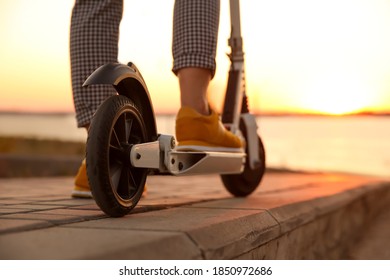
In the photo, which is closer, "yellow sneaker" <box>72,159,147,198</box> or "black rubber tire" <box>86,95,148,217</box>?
"black rubber tire" <box>86,95,148,217</box>

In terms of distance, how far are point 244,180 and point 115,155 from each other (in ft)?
4.44

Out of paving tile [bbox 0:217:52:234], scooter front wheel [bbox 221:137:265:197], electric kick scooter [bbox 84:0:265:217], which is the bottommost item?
scooter front wheel [bbox 221:137:265:197]

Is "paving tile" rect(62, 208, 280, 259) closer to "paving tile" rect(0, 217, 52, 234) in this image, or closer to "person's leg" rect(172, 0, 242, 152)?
"paving tile" rect(0, 217, 52, 234)

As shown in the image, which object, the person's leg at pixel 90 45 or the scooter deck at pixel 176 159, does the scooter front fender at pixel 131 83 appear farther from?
the person's leg at pixel 90 45

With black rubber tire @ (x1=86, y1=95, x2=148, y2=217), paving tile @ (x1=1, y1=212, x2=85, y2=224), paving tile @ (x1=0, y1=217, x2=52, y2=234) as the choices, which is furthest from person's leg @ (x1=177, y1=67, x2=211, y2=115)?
paving tile @ (x1=0, y1=217, x2=52, y2=234)

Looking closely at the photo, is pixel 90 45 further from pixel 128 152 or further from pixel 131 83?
pixel 128 152

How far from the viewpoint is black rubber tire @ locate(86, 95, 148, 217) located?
6.60 ft

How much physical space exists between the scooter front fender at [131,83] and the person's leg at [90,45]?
49 centimetres

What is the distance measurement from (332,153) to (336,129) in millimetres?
8478

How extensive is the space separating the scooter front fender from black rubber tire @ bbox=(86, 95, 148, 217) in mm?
76

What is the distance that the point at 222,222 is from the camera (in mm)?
2012

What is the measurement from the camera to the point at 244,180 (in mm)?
3434
